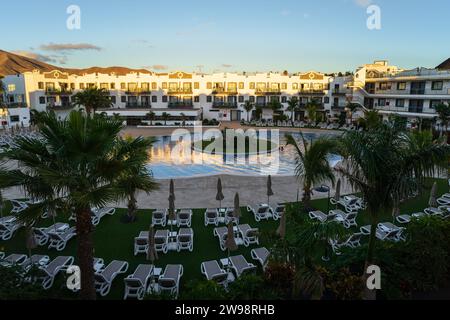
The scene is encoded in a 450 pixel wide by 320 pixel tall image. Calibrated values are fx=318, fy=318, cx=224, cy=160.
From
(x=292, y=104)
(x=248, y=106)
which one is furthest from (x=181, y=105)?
→ (x=292, y=104)

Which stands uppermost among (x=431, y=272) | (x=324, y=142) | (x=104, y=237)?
(x=324, y=142)

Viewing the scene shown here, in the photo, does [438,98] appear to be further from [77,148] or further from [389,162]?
[77,148]

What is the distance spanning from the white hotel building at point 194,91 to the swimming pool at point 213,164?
25.4 m

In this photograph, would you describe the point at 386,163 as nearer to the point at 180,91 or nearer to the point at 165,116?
the point at 165,116

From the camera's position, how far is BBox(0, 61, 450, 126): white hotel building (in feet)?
164

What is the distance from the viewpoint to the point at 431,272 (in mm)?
7406

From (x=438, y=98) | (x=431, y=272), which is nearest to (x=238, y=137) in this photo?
(x=438, y=98)

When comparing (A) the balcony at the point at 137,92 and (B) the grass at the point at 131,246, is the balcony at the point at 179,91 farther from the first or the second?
(B) the grass at the point at 131,246

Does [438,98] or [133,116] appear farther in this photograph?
[133,116]

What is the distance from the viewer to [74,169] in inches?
253

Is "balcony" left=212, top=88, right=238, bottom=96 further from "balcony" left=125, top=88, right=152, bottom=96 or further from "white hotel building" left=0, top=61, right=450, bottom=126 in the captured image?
"balcony" left=125, top=88, right=152, bottom=96
